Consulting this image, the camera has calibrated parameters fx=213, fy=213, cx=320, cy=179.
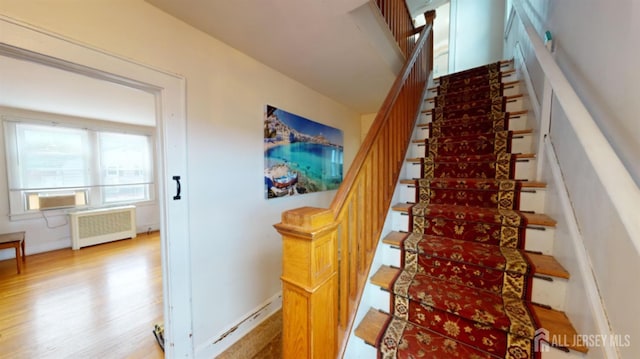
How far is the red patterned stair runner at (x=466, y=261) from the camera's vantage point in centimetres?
98

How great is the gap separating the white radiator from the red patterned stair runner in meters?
5.25

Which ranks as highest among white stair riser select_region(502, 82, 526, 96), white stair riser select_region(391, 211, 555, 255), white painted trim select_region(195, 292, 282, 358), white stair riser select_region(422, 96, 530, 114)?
white stair riser select_region(502, 82, 526, 96)

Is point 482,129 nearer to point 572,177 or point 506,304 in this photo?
point 572,177

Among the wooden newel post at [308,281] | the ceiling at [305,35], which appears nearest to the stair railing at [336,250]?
the wooden newel post at [308,281]

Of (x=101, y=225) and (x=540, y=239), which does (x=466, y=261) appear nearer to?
(x=540, y=239)

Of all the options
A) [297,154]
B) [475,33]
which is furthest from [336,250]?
[475,33]

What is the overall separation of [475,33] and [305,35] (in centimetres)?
392

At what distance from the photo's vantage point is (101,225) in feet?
13.0

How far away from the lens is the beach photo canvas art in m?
2.08

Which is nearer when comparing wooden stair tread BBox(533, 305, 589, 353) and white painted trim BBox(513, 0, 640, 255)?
white painted trim BBox(513, 0, 640, 255)

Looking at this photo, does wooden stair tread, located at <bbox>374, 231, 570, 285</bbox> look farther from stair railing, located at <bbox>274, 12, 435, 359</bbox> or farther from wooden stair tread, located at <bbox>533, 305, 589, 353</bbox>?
stair railing, located at <bbox>274, 12, 435, 359</bbox>

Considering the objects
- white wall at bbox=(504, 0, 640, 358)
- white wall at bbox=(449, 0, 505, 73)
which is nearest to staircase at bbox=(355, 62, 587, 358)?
white wall at bbox=(504, 0, 640, 358)

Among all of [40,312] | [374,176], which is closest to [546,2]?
[374,176]

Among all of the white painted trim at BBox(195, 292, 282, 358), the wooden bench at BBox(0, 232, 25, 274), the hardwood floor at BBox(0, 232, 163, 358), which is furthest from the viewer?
the wooden bench at BBox(0, 232, 25, 274)
